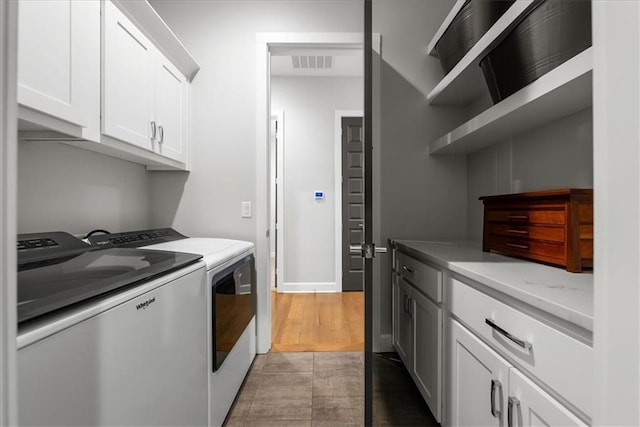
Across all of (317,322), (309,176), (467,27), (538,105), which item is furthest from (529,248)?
(309,176)

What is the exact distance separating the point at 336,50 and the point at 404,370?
2228mm

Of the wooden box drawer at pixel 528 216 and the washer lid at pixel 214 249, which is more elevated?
the wooden box drawer at pixel 528 216

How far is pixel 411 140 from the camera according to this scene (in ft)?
7.68

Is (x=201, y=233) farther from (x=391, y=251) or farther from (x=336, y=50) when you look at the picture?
(x=336, y=50)

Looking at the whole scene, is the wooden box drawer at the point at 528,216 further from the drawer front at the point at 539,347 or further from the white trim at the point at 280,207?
the white trim at the point at 280,207

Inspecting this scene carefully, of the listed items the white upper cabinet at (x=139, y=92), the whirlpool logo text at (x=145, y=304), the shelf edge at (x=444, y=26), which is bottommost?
the whirlpool logo text at (x=145, y=304)

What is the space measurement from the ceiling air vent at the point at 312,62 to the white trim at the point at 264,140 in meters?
1.25

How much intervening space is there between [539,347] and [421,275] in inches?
33.0

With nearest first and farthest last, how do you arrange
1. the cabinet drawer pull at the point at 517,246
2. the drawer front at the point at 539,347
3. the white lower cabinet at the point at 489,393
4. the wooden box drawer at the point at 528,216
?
1. the drawer front at the point at 539,347
2. the white lower cabinet at the point at 489,393
3. the wooden box drawer at the point at 528,216
4. the cabinet drawer pull at the point at 517,246

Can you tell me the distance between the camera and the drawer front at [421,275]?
1390mm

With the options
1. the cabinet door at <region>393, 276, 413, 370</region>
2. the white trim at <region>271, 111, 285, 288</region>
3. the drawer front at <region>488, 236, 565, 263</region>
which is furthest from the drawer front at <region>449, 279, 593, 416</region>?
the white trim at <region>271, 111, 285, 288</region>

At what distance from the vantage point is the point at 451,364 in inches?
49.8

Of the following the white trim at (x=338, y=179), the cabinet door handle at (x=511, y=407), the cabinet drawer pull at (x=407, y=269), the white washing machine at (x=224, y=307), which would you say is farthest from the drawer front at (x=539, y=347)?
the white trim at (x=338, y=179)

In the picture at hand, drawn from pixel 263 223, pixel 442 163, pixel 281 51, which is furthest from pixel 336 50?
pixel 263 223
